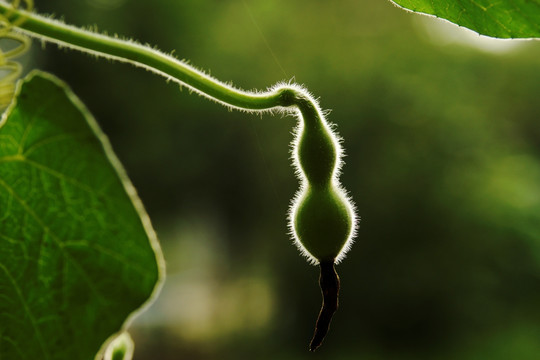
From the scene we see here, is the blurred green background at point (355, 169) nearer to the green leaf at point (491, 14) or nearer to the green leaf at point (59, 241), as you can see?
the green leaf at point (59, 241)

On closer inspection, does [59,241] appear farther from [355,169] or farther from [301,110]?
[355,169]

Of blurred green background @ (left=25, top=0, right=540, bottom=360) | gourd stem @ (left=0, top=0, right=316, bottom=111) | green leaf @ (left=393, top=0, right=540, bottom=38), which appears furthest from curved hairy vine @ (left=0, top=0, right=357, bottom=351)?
blurred green background @ (left=25, top=0, right=540, bottom=360)

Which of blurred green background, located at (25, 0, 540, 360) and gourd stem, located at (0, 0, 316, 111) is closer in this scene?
gourd stem, located at (0, 0, 316, 111)

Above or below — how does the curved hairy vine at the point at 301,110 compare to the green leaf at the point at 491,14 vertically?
below

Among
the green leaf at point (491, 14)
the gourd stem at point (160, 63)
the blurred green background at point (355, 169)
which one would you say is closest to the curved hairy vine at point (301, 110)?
the gourd stem at point (160, 63)

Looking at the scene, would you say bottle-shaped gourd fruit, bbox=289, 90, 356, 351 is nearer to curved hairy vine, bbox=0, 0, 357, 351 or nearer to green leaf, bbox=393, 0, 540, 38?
curved hairy vine, bbox=0, 0, 357, 351

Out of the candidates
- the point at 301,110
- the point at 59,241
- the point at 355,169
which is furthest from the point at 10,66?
the point at 355,169
